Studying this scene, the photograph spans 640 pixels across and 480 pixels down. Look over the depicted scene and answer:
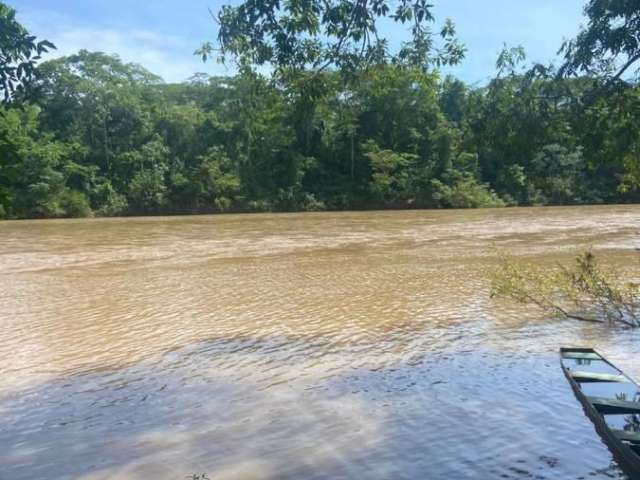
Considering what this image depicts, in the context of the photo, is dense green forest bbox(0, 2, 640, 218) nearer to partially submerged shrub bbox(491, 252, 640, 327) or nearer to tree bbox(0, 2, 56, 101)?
partially submerged shrub bbox(491, 252, 640, 327)

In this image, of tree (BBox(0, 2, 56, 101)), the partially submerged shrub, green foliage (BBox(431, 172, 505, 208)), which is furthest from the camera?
green foliage (BBox(431, 172, 505, 208))

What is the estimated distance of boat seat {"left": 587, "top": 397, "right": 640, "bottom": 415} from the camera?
13.5ft

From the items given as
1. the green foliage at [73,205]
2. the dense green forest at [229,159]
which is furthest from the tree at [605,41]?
the green foliage at [73,205]

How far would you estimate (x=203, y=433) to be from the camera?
440 cm

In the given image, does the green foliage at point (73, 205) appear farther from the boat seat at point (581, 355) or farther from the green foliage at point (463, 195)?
the boat seat at point (581, 355)

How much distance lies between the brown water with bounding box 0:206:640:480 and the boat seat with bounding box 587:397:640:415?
19 cm

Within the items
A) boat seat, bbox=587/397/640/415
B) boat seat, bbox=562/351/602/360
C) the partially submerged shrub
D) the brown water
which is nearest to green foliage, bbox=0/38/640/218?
the brown water

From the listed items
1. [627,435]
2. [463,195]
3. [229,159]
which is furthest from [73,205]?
[627,435]

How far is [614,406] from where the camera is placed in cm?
419

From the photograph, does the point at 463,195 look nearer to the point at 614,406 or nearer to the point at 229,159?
the point at 229,159

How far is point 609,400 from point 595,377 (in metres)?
0.60

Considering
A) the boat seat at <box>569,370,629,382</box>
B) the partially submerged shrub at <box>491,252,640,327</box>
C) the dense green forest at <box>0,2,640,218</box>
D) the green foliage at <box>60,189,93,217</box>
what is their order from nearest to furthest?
the boat seat at <box>569,370,629,382</box>, the partially submerged shrub at <box>491,252,640,327</box>, the green foliage at <box>60,189,93,217</box>, the dense green forest at <box>0,2,640,218</box>

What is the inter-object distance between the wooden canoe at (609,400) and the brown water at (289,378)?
0.11 m

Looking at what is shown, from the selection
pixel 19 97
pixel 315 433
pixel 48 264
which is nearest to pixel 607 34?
pixel 315 433
